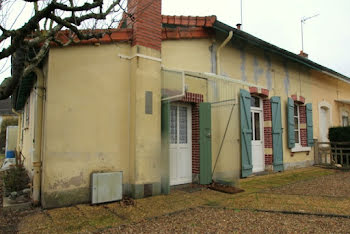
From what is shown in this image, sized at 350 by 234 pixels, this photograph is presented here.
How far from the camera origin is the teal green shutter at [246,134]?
6785mm

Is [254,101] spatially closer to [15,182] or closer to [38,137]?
[38,137]

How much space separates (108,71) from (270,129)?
546 centimetres

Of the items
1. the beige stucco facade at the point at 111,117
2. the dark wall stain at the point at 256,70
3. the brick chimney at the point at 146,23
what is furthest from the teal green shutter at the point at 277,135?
the brick chimney at the point at 146,23

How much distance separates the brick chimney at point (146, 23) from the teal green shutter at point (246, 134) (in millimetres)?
3124

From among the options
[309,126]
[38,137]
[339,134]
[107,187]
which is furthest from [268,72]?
[38,137]

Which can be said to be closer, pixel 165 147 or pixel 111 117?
pixel 111 117

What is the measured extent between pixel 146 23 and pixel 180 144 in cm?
283

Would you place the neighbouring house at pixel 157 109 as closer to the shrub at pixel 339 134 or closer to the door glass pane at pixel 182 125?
the door glass pane at pixel 182 125

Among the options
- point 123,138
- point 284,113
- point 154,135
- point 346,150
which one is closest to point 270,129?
point 284,113

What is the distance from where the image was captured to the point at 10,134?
45.0 feet

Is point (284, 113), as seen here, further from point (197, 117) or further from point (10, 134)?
point (10, 134)

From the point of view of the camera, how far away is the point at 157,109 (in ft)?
16.5

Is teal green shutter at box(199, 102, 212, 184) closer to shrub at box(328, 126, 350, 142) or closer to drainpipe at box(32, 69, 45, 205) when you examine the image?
drainpipe at box(32, 69, 45, 205)

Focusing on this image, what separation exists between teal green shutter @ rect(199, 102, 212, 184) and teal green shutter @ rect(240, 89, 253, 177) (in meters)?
1.44
